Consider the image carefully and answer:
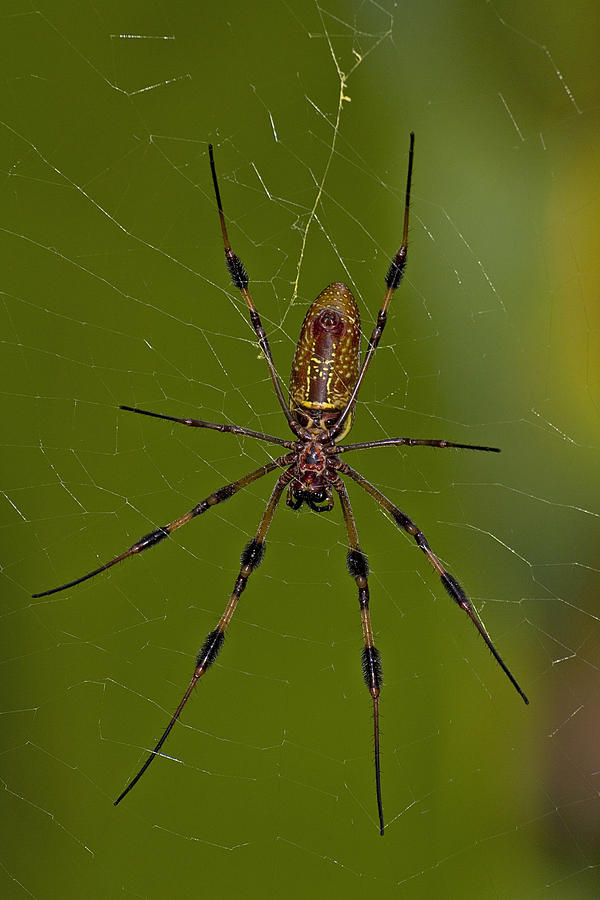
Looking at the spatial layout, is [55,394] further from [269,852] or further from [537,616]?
[537,616]

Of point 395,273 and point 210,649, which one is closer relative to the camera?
point 395,273

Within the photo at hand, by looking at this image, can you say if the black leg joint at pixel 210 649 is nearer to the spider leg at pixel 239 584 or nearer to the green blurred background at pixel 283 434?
the spider leg at pixel 239 584

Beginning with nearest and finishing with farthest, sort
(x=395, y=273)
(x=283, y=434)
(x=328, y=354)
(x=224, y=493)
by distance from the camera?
(x=328, y=354) < (x=395, y=273) < (x=224, y=493) < (x=283, y=434)

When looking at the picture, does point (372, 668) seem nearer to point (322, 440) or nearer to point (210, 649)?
point (210, 649)

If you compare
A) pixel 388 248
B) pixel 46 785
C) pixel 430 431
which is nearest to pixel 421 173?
pixel 388 248

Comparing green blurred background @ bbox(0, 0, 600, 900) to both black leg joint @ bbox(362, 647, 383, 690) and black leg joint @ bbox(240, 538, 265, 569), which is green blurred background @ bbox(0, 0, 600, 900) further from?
black leg joint @ bbox(362, 647, 383, 690)

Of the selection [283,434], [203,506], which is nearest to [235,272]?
[203,506]
